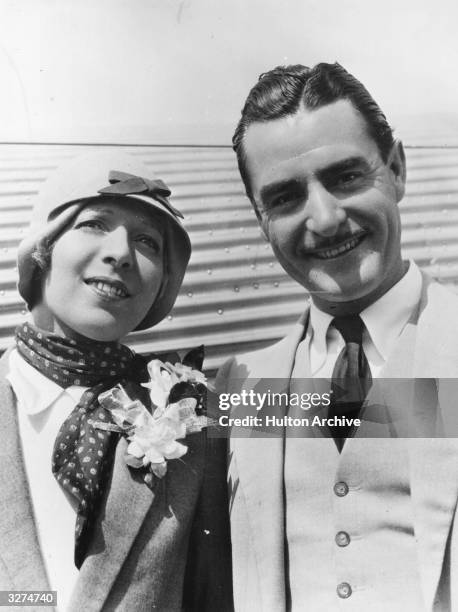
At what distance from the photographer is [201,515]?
153 cm

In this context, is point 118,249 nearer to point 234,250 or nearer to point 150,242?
point 150,242

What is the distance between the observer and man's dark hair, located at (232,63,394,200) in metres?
1.49

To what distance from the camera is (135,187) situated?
4.91ft

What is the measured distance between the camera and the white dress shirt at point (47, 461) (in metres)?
1.41

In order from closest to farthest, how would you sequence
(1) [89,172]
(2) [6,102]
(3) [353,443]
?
(3) [353,443] < (1) [89,172] < (2) [6,102]

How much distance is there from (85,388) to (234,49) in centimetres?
96

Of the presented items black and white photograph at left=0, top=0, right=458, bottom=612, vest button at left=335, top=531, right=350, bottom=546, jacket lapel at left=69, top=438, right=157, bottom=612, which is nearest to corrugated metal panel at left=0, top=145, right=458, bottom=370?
black and white photograph at left=0, top=0, right=458, bottom=612

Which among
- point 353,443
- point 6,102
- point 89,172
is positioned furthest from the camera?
point 6,102

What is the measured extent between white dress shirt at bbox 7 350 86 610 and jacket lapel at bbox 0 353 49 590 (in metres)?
0.02

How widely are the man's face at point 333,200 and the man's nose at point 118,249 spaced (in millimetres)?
358

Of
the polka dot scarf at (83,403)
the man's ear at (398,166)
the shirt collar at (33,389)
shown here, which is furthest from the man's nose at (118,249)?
the man's ear at (398,166)

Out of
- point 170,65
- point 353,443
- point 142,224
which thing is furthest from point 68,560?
point 170,65

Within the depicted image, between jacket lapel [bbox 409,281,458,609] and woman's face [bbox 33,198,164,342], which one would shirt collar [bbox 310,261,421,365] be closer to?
jacket lapel [bbox 409,281,458,609]

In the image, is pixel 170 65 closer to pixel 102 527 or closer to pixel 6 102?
pixel 6 102
